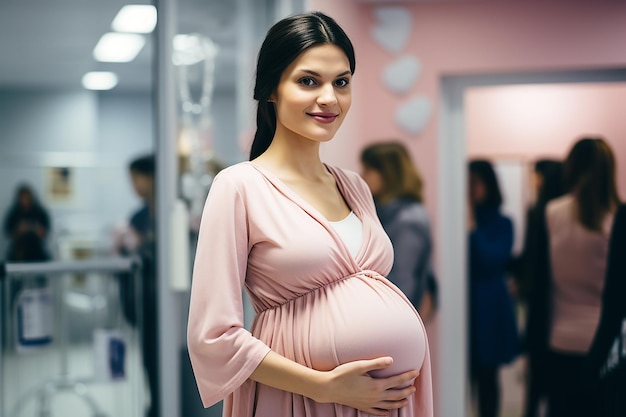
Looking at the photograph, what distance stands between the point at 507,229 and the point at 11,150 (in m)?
2.25

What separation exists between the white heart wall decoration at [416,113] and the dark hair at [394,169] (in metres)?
0.15

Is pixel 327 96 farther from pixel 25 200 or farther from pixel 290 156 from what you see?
pixel 25 200

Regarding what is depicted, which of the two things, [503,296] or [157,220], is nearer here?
[157,220]

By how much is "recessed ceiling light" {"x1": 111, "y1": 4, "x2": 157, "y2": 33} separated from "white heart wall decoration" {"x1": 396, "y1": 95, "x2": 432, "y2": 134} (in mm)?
1405

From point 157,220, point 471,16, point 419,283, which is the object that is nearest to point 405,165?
point 419,283

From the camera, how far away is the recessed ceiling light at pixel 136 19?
3.08 meters

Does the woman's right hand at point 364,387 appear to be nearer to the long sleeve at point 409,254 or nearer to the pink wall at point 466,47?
the long sleeve at point 409,254

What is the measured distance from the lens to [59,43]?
2.94 meters

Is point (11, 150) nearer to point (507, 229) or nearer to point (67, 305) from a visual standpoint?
point (67, 305)

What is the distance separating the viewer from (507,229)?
12.9 ft

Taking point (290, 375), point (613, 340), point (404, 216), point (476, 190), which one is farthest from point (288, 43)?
point (476, 190)

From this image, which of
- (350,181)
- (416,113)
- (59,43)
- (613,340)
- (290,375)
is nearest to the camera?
(290,375)

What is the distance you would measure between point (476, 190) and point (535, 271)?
19.3 inches

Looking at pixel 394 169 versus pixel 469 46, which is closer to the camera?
pixel 394 169
